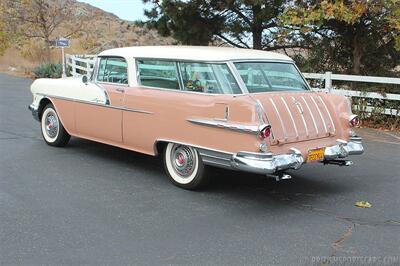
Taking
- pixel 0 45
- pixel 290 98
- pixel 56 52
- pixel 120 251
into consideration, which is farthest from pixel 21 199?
pixel 56 52

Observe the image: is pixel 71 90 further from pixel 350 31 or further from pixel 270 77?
pixel 350 31

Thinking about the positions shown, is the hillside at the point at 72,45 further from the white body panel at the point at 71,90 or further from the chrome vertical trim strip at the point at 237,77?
the chrome vertical trim strip at the point at 237,77

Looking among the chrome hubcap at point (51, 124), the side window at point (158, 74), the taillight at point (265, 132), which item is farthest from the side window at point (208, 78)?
the chrome hubcap at point (51, 124)

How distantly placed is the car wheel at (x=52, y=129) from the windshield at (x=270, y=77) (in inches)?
133

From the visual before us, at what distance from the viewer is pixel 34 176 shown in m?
6.48

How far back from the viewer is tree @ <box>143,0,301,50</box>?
44.9ft

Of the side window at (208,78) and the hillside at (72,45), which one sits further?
the hillside at (72,45)

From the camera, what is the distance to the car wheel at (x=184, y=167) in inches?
233

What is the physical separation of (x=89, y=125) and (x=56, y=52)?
28679mm

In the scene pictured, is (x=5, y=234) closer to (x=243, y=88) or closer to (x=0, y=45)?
(x=243, y=88)

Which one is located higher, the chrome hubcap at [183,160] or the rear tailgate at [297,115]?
the rear tailgate at [297,115]

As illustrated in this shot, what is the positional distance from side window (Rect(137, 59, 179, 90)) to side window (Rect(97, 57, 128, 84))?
294 mm

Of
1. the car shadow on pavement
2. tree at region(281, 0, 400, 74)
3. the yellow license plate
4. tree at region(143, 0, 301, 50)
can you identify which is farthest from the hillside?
the yellow license plate

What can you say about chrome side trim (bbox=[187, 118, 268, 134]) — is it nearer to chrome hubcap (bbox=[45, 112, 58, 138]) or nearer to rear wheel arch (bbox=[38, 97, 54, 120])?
chrome hubcap (bbox=[45, 112, 58, 138])
